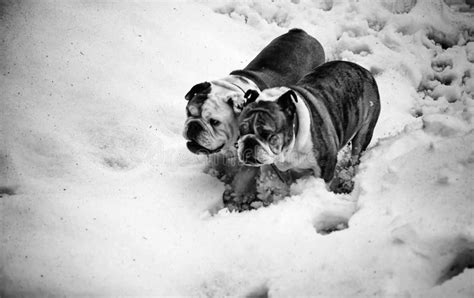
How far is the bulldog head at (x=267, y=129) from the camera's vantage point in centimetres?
337

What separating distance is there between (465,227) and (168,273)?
189 centimetres

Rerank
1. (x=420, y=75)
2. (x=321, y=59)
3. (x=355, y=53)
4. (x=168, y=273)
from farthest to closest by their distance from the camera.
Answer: (x=355, y=53) → (x=420, y=75) → (x=321, y=59) → (x=168, y=273)

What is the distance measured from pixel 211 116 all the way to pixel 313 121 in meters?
0.90

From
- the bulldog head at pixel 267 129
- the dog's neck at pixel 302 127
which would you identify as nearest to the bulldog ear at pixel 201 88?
the bulldog head at pixel 267 129

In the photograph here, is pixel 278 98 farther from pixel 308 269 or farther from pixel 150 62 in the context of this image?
pixel 150 62

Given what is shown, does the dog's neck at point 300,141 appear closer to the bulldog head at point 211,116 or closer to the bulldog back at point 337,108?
the bulldog back at point 337,108

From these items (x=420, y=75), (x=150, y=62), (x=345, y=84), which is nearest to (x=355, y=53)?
(x=420, y=75)

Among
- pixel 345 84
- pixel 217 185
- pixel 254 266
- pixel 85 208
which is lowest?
pixel 217 185

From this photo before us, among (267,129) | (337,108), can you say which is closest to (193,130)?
(267,129)

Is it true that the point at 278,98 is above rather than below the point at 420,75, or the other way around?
above

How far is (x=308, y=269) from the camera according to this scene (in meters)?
2.70

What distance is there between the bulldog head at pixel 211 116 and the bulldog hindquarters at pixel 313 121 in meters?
0.29

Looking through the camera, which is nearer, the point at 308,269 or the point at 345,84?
the point at 308,269

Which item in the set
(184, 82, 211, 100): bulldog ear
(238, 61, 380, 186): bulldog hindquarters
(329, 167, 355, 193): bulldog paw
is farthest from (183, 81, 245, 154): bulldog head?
(329, 167, 355, 193): bulldog paw
